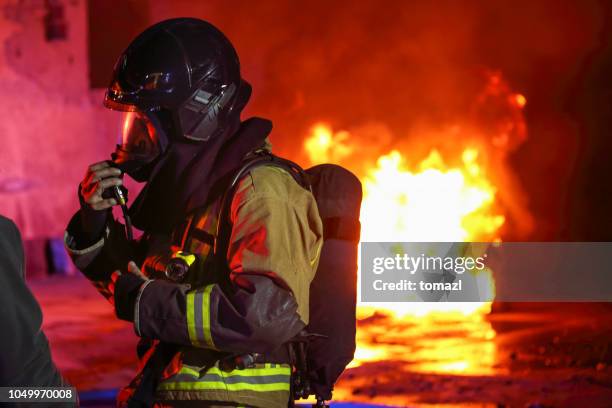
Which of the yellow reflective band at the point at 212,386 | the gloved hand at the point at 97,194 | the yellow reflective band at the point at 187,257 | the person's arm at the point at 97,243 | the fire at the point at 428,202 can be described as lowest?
the yellow reflective band at the point at 212,386

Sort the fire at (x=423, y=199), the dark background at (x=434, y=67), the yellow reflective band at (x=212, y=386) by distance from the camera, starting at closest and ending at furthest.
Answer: the yellow reflective band at (x=212, y=386)
the fire at (x=423, y=199)
the dark background at (x=434, y=67)

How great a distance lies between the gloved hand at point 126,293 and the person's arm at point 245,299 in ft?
0.04

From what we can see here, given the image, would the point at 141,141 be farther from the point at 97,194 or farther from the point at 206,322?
the point at 206,322

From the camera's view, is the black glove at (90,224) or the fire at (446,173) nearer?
the black glove at (90,224)

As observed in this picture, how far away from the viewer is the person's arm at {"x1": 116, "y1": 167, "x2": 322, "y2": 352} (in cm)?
203

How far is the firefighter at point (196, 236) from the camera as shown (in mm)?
2045

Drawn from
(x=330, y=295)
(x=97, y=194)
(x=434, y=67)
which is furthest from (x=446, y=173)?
(x=97, y=194)

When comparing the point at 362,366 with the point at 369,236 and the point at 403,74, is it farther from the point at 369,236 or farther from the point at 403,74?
the point at 403,74

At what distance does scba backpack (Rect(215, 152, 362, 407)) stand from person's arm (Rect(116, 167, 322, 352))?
220mm

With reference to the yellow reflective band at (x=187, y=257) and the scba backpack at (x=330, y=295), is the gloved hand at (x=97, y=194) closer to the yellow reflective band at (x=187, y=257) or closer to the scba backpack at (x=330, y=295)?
the yellow reflective band at (x=187, y=257)

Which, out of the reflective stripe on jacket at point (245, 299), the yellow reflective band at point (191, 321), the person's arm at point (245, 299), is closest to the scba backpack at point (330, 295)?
the reflective stripe on jacket at point (245, 299)

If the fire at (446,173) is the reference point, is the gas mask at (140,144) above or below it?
below

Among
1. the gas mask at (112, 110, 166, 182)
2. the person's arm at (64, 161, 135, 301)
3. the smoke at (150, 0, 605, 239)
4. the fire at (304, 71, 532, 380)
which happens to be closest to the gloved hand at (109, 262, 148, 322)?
the person's arm at (64, 161, 135, 301)

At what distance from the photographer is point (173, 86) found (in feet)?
7.89
